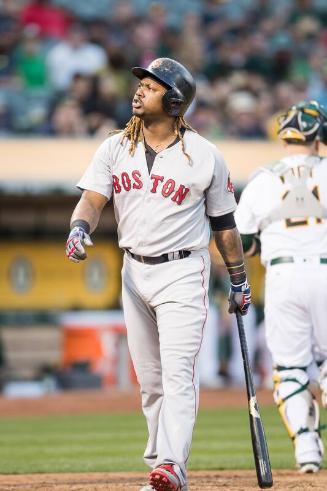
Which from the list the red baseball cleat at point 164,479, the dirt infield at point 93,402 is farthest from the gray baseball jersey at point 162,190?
the dirt infield at point 93,402

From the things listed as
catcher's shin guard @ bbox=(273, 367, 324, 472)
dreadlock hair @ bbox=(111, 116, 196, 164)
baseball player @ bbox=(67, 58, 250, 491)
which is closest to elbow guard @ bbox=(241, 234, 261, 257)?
catcher's shin guard @ bbox=(273, 367, 324, 472)

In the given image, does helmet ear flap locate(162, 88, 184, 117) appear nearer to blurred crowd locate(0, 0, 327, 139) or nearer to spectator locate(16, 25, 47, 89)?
blurred crowd locate(0, 0, 327, 139)

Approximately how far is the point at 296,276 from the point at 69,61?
9213 mm

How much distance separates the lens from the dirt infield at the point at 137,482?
6.14 m

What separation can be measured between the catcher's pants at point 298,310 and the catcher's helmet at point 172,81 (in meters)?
1.79

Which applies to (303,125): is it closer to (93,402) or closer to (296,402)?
(296,402)

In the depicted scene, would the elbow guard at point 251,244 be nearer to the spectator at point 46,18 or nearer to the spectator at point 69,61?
the spectator at point 69,61

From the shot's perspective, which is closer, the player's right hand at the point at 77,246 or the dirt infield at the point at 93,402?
the player's right hand at the point at 77,246

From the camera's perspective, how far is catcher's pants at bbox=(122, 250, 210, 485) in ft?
17.4

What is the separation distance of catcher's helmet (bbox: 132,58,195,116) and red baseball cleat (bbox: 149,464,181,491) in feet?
5.22

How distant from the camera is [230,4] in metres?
18.2

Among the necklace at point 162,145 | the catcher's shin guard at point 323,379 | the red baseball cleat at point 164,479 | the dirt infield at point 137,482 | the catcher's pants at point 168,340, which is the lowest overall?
the dirt infield at point 137,482

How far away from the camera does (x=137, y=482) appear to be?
6492 mm

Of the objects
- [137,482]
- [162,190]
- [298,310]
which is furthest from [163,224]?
[298,310]
